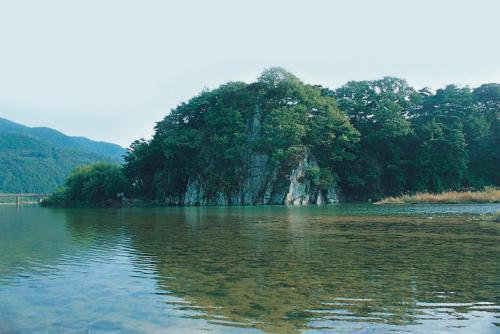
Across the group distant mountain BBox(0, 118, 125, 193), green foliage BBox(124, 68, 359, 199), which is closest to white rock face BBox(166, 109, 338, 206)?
green foliage BBox(124, 68, 359, 199)

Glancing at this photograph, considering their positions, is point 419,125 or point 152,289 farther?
point 419,125

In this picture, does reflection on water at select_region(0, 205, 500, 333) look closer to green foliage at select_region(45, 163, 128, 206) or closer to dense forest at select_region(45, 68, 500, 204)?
dense forest at select_region(45, 68, 500, 204)

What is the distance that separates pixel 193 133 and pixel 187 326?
63.5 meters

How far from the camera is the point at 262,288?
29.0 ft

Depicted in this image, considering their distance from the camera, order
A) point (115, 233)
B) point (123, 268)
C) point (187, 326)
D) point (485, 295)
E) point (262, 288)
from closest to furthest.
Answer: point (187, 326) < point (485, 295) < point (262, 288) < point (123, 268) < point (115, 233)

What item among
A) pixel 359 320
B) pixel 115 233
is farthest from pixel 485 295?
pixel 115 233

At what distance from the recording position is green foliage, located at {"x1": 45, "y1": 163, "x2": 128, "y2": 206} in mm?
77562

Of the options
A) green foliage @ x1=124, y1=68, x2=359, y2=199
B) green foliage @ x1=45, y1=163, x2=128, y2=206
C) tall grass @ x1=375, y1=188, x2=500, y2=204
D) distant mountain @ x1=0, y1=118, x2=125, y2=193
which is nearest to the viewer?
tall grass @ x1=375, y1=188, x2=500, y2=204

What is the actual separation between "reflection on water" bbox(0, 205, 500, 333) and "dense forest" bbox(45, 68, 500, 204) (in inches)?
1930

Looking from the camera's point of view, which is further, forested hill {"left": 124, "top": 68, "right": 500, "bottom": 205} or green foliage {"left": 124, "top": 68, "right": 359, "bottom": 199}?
forested hill {"left": 124, "top": 68, "right": 500, "bottom": 205}

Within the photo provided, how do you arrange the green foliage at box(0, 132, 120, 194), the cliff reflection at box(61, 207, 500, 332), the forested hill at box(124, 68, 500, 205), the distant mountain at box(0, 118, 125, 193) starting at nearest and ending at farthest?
the cliff reflection at box(61, 207, 500, 332), the forested hill at box(124, 68, 500, 205), the green foliage at box(0, 132, 120, 194), the distant mountain at box(0, 118, 125, 193)

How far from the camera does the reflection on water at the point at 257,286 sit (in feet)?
21.8

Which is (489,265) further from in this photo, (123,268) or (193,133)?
(193,133)

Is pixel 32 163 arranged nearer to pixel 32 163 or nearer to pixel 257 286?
pixel 32 163
